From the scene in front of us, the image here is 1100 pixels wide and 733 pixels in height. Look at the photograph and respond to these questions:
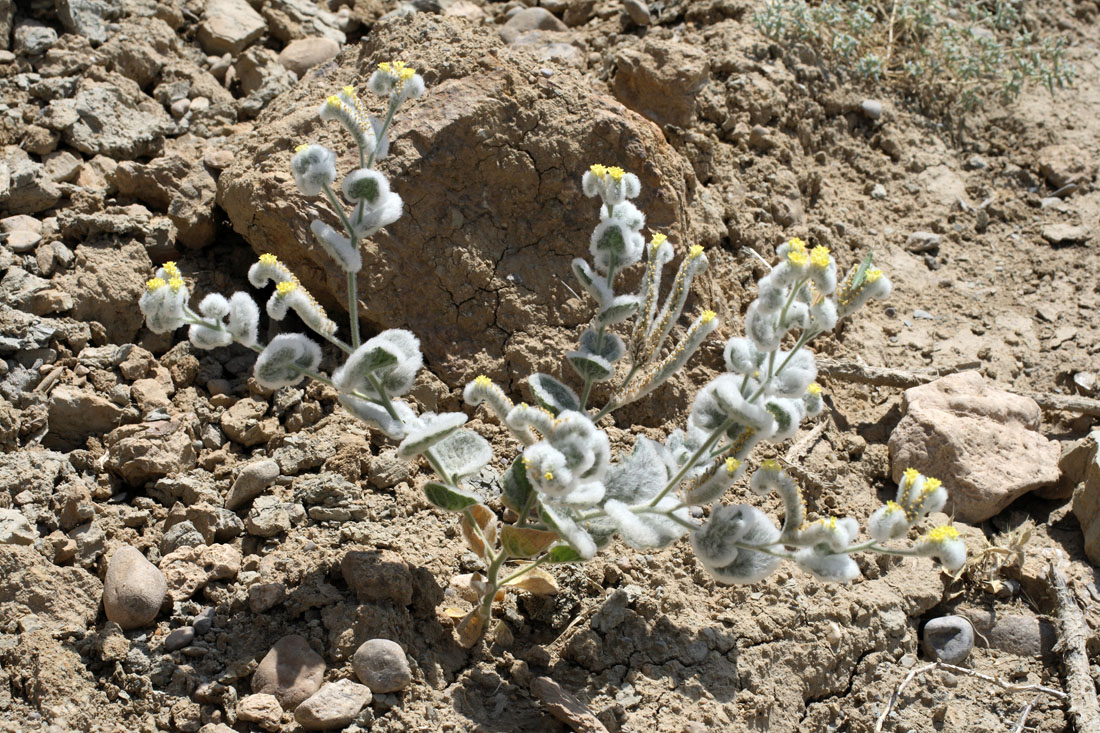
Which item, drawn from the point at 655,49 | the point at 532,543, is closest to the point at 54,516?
the point at 532,543

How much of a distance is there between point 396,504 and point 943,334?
90.3 inches

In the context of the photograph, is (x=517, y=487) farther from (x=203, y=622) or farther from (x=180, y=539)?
(x=180, y=539)

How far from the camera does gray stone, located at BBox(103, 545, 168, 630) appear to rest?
7.93 ft

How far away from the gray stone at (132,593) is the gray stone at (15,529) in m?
0.21

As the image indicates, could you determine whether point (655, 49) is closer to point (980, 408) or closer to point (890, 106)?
point (890, 106)

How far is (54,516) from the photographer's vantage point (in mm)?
2615

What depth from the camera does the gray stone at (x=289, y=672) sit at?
229 centimetres

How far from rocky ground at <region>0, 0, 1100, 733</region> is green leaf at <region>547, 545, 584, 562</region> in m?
0.34

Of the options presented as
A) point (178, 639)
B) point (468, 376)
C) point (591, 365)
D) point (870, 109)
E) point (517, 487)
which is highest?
point (870, 109)

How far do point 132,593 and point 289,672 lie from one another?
17.6 inches

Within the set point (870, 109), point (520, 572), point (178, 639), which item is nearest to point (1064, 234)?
point (870, 109)

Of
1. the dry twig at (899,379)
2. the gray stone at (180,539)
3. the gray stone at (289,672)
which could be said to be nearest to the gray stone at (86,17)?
the gray stone at (180,539)

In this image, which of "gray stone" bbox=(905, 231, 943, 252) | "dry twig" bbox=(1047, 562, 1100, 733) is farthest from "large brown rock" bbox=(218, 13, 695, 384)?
"dry twig" bbox=(1047, 562, 1100, 733)

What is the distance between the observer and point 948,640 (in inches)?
110
